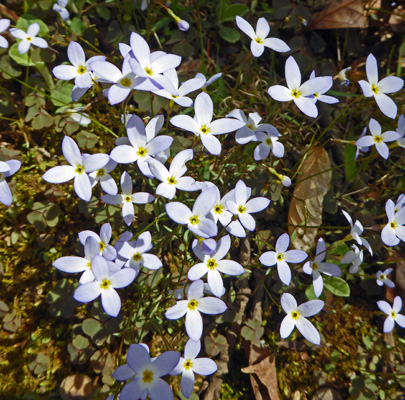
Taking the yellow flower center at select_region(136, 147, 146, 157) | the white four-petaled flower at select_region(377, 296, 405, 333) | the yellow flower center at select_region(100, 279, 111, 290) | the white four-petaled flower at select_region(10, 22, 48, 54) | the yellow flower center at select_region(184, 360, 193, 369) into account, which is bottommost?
the white four-petaled flower at select_region(377, 296, 405, 333)

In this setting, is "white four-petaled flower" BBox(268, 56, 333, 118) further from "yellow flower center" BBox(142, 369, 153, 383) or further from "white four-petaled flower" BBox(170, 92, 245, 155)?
A: "yellow flower center" BBox(142, 369, 153, 383)

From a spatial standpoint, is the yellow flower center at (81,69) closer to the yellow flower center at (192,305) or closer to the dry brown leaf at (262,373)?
the yellow flower center at (192,305)

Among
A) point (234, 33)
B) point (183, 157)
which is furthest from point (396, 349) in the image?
point (234, 33)

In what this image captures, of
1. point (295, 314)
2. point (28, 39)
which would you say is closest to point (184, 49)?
point (28, 39)

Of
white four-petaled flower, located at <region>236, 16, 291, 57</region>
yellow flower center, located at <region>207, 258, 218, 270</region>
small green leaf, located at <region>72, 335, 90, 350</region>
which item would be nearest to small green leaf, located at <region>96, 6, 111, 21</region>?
white four-petaled flower, located at <region>236, 16, 291, 57</region>

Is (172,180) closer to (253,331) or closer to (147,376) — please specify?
(147,376)
